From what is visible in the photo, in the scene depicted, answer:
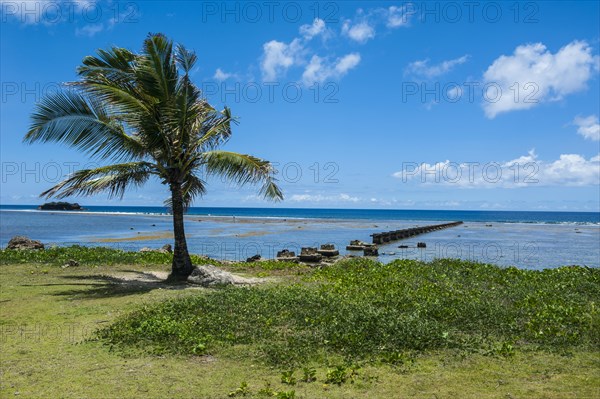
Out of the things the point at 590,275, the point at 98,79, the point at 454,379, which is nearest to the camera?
the point at 454,379

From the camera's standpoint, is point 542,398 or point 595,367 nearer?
point 542,398

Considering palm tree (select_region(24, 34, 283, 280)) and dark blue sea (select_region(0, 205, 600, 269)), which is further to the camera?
dark blue sea (select_region(0, 205, 600, 269))

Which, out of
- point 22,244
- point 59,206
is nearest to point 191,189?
point 22,244

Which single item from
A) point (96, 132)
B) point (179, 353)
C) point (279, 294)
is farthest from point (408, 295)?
point (96, 132)

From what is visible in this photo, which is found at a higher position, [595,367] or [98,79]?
[98,79]

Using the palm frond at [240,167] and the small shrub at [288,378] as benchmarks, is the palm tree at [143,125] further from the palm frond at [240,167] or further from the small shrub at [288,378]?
the small shrub at [288,378]

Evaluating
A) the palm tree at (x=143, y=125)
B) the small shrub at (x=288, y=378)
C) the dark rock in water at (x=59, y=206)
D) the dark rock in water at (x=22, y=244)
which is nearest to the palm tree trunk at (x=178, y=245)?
the palm tree at (x=143, y=125)

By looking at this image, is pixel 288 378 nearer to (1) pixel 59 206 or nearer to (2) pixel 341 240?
(2) pixel 341 240

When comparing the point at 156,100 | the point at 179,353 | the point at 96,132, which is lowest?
the point at 179,353

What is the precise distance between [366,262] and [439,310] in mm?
10038

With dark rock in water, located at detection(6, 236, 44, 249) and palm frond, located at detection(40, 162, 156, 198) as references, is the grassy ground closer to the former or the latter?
palm frond, located at detection(40, 162, 156, 198)

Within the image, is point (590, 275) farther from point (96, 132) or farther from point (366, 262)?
point (96, 132)

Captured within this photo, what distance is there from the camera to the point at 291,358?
299 inches

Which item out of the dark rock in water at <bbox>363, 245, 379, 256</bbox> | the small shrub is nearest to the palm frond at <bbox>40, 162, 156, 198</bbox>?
the small shrub
